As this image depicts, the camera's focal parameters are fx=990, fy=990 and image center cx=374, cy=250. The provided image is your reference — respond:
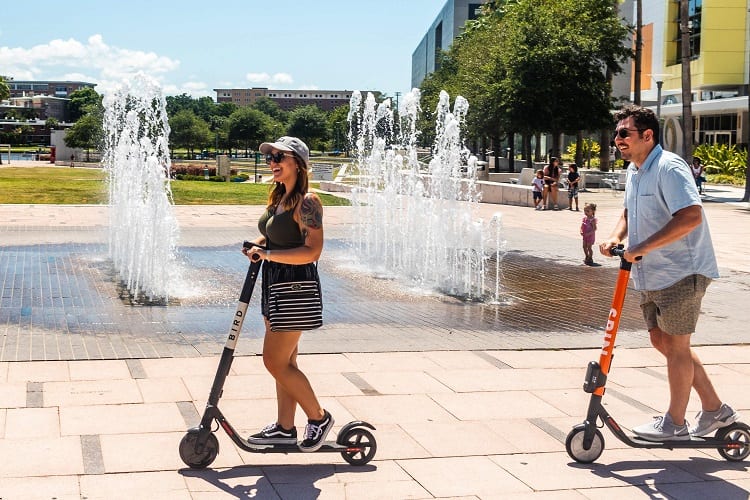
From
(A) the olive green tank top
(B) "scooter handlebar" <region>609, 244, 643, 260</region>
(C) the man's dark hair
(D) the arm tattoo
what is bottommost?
(B) "scooter handlebar" <region>609, 244, 643, 260</region>

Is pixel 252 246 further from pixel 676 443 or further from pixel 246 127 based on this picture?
pixel 246 127

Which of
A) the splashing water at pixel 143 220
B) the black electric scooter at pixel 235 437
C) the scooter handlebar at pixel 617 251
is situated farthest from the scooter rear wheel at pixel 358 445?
the splashing water at pixel 143 220

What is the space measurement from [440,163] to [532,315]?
6.57m

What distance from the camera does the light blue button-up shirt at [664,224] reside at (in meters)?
4.89

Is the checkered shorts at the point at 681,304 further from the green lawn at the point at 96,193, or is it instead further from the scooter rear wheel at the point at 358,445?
the green lawn at the point at 96,193

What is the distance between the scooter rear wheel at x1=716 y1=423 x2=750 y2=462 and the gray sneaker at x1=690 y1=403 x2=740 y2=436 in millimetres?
31

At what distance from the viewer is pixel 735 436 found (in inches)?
205

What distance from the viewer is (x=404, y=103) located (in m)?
22.8

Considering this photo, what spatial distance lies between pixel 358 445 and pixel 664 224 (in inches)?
74.3

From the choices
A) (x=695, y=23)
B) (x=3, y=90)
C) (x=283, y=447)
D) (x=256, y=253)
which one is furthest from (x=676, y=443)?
(x=3, y=90)

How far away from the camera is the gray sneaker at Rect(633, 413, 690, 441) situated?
5090 mm

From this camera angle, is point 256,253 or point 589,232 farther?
point 589,232

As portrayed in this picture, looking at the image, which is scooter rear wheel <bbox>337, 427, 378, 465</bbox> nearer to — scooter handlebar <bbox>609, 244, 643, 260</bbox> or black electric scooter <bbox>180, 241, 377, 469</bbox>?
black electric scooter <bbox>180, 241, 377, 469</bbox>

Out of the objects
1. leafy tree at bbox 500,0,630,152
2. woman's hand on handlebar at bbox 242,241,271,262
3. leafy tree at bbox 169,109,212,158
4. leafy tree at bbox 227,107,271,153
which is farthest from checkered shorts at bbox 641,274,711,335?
leafy tree at bbox 227,107,271,153
